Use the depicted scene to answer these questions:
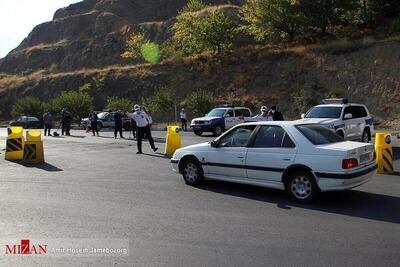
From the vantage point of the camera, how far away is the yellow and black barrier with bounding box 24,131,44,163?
1489 cm

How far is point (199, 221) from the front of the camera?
736 centimetres

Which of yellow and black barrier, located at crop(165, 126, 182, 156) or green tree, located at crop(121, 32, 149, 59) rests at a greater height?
green tree, located at crop(121, 32, 149, 59)

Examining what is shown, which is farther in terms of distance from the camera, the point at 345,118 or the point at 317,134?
the point at 345,118

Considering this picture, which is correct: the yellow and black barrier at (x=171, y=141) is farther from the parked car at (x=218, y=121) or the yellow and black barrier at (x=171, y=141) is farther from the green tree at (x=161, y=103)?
the green tree at (x=161, y=103)

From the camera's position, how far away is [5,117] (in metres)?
56.7

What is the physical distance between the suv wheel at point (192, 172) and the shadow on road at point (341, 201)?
0.77 ft

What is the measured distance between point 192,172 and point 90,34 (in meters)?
83.2

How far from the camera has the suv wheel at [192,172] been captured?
10.2m

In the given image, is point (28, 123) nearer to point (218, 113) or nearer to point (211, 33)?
point (211, 33)

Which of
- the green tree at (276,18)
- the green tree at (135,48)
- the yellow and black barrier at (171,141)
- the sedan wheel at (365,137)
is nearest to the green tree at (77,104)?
the green tree at (276,18)

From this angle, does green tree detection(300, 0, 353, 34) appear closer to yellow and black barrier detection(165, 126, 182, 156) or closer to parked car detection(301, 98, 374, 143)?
parked car detection(301, 98, 374, 143)

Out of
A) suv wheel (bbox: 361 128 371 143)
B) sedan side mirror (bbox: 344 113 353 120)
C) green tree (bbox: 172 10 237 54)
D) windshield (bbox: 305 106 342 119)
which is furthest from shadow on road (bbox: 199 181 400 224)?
green tree (bbox: 172 10 237 54)

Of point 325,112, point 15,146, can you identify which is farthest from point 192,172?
point 325,112

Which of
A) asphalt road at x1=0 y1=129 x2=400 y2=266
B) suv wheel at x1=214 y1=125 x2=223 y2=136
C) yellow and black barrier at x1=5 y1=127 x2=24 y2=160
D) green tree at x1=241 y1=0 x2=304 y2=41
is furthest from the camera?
green tree at x1=241 y1=0 x2=304 y2=41
